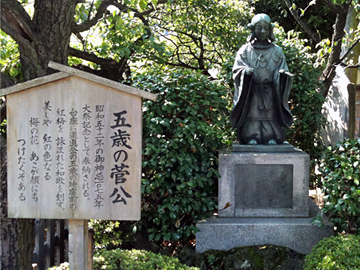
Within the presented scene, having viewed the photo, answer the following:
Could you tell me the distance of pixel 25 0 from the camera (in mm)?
4691

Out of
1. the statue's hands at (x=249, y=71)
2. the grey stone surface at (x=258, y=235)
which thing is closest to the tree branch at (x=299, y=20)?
the statue's hands at (x=249, y=71)

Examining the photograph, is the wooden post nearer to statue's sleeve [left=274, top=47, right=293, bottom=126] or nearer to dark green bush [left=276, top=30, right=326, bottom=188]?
statue's sleeve [left=274, top=47, right=293, bottom=126]

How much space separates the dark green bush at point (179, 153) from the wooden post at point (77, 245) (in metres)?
1.68

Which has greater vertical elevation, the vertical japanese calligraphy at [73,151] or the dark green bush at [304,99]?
the dark green bush at [304,99]

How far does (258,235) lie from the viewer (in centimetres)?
443

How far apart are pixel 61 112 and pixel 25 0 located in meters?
2.70

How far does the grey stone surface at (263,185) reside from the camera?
4.62 metres

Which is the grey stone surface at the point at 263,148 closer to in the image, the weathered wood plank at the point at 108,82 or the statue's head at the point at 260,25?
the statue's head at the point at 260,25

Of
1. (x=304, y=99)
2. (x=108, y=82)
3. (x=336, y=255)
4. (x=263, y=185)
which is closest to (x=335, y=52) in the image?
(x=304, y=99)

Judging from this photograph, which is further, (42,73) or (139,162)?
(42,73)

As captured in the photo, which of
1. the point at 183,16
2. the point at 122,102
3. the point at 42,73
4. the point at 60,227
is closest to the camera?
the point at 122,102

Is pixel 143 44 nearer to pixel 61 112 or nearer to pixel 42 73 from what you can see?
pixel 42 73

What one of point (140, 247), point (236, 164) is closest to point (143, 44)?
point (236, 164)

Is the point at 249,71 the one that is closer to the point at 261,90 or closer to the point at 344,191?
the point at 261,90
